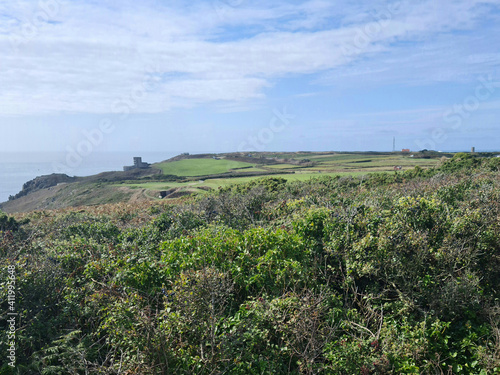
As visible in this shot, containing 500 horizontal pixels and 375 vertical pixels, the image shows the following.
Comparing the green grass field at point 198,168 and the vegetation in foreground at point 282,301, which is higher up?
the green grass field at point 198,168

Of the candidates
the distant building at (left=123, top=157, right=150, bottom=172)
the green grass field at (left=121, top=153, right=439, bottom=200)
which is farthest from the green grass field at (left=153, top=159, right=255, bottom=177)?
the distant building at (left=123, top=157, right=150, bottom=172)

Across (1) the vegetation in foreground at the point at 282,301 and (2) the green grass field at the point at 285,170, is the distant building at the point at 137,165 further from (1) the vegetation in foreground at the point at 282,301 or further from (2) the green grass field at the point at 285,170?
(1) the vegetation in foreground at the point at 282,301

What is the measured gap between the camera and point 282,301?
4781mm

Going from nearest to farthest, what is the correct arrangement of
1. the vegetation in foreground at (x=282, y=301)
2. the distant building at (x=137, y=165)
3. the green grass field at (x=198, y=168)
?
the vegetation in foreground at (x=282, y=301) → the green grass field at (x=198, y=168) → the distant building at (x=137, y=165)

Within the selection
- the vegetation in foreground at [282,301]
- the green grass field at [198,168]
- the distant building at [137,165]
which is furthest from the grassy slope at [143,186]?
the vegetation in foreground at [282,301]

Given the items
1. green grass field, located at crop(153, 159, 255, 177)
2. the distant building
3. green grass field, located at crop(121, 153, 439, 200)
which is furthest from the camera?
the distant building

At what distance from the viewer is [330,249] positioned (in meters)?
6.61

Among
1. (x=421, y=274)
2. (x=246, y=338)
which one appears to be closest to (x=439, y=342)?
(x=421, y=274)

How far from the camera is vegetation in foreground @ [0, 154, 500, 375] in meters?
4.19

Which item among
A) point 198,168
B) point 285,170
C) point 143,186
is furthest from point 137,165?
point 285,170

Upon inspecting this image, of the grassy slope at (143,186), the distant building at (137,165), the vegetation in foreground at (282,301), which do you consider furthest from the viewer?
the distant building at (137,165)

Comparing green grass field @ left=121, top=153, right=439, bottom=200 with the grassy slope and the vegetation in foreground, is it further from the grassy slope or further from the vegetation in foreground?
the vegetation in foreground

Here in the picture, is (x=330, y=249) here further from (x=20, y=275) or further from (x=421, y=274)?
(x=20, y=275)

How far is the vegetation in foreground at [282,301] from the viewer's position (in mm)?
4191
